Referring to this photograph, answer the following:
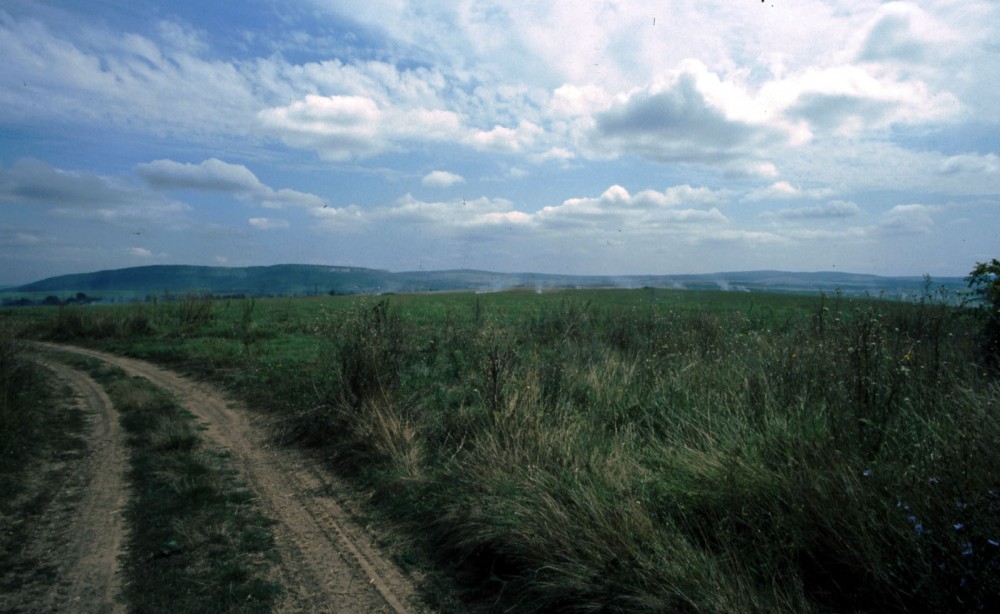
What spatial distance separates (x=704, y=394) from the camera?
22.4ft

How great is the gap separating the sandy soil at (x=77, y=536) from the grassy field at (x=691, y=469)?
7.74ft

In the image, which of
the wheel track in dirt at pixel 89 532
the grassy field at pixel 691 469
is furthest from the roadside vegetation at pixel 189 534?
the grassy field at pixel 691 469

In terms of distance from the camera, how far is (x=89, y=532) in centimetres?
525

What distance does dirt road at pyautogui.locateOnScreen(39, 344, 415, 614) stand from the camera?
422cm

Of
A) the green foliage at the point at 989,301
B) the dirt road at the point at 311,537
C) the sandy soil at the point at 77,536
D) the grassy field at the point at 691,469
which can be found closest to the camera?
the grassy field at the point at 691,469

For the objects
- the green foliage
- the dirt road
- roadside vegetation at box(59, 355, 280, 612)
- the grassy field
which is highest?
the green foliage

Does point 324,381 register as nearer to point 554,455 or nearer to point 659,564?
point 554,455

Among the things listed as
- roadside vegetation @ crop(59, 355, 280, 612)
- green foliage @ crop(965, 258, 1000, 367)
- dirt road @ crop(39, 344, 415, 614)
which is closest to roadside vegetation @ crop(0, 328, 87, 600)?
roadside vegetation @ crop(59, 355, 280, 612)

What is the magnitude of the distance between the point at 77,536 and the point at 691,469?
572 cm

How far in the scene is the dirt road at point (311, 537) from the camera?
4219 mm

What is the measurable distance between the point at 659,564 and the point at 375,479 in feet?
12.8

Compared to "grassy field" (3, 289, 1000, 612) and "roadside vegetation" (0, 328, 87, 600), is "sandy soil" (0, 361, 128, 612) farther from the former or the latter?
"grassy field" (3, 289, 1000, 612)

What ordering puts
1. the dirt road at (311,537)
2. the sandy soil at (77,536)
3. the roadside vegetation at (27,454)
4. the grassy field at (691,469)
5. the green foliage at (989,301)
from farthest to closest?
the green foliage at (989,301), the roadside vegetation at (27,454), the dirt road at (311,537), the sandy soil at (77,536), the grassy field at (691,469)

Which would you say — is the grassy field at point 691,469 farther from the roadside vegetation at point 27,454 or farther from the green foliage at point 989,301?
the roadside vegetation at point 27,454
